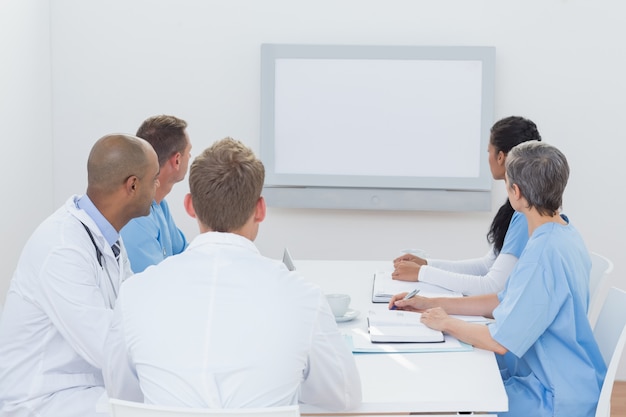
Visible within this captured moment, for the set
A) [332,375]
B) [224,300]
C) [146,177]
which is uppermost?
[146,177]

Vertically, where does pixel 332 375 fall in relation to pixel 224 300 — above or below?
below

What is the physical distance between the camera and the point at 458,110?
4453 millimetres

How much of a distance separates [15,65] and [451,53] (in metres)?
2.20

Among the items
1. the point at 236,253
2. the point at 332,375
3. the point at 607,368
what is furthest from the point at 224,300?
the point at 607,368

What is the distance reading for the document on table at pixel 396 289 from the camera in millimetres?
2715

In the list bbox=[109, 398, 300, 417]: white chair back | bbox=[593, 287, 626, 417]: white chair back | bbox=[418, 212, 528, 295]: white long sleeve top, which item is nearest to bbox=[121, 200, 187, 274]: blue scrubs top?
bbox=[418, 212, 528, 295]: white long sleeve top

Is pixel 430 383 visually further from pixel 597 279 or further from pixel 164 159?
pixel 164 159

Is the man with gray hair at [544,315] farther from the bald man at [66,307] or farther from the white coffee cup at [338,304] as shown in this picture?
the bald man at [66,307]

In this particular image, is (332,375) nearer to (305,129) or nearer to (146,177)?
(146,177)

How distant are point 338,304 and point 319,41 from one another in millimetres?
2397

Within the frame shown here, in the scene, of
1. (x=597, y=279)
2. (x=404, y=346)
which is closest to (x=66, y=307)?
(x=404, y=346)

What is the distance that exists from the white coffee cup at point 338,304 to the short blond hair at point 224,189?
74 cm

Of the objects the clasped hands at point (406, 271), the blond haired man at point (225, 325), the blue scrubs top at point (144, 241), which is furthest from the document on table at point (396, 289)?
the blond haired man at point (225, 325)

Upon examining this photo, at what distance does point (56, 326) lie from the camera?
2072 mm
